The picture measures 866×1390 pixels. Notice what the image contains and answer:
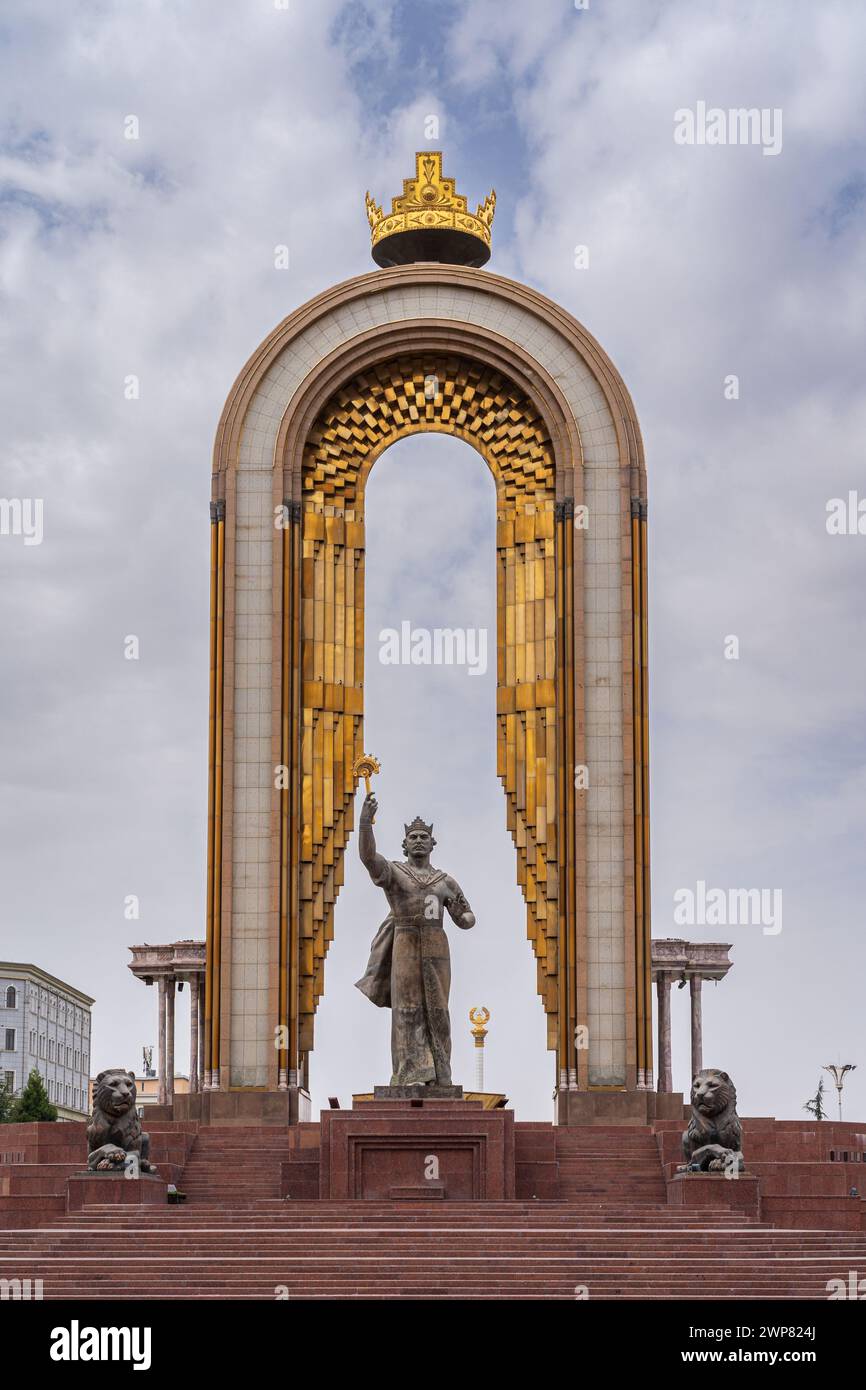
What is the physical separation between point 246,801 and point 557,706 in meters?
4.11

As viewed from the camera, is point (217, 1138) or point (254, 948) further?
point (254, 948)

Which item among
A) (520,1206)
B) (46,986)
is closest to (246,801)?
(520,1206)

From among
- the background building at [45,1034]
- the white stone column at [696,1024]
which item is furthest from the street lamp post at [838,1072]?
the background building at [45,1034]

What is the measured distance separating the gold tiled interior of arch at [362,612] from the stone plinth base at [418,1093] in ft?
15.0

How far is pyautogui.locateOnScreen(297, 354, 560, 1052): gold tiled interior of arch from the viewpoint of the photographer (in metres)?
26.5

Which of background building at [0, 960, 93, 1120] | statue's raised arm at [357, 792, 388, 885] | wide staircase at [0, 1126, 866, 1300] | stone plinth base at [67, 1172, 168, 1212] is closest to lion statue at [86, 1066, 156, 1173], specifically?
stone plinth base at [67, 1172, 168, 1212]

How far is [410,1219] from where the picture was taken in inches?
720

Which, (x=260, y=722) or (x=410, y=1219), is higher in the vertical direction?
(x=260, y=722)

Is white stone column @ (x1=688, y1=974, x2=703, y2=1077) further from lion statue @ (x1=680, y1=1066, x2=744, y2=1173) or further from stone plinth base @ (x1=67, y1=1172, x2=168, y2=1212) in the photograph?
stone plinth base @ (x1=67, y1=1172, x2=168, y2=1212)

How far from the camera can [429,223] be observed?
2812 cm

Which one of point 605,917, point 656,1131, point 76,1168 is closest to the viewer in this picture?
point 76,1168

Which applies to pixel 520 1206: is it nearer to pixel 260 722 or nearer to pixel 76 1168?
pixel 76 1168
